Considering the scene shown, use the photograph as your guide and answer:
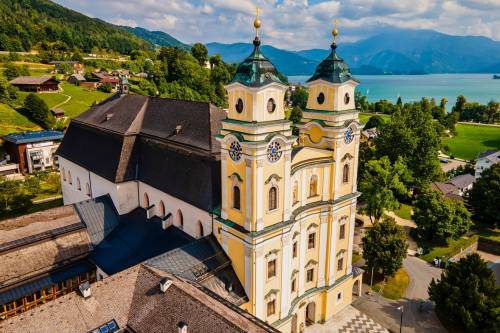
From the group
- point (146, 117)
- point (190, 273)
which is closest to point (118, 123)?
point (146, 117)

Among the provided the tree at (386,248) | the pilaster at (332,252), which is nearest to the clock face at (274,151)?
the pilaster at (332,252)

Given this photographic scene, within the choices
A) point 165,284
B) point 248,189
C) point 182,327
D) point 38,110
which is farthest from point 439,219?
point 38,110

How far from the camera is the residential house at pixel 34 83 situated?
94.4 m

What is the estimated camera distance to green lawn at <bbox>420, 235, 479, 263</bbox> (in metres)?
42.7

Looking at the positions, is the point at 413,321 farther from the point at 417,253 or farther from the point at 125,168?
the point at 125,168

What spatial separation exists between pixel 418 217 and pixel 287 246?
85.9 ft

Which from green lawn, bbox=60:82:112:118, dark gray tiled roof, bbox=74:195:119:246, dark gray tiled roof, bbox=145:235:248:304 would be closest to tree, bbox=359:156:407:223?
dark gray tiled roof, bbox=145:235:248:304

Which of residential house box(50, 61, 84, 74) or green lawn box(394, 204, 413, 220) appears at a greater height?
residential house box(50, 61, 84, 74)

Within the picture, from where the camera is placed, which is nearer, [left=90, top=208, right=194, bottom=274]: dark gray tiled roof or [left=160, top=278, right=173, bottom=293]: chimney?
[left=160, top=278, right=173, bottom=293]: chimney

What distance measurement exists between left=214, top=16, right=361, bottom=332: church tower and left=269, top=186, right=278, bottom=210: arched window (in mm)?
67

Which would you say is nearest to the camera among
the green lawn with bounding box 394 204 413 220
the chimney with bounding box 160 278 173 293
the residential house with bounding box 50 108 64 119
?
the chimney with bounding box 160 278 173 293

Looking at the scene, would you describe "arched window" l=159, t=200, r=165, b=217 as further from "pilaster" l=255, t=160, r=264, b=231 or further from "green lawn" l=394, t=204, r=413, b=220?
"green lawn" l=394, t=204, r=413, b=220

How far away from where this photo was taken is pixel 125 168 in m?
34.6

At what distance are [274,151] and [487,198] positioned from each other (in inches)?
1536
